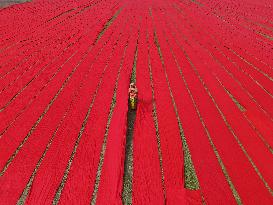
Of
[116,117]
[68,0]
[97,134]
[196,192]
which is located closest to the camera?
[196,192]

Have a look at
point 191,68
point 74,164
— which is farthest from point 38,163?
point 191,68

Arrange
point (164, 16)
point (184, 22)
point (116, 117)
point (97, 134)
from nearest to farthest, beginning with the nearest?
point (97, 134)
point (116, 117)
point (184, 22)
point (164, 16)

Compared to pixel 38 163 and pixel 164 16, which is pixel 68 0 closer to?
pixel 164 16

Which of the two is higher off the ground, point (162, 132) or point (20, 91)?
point (20, 91)

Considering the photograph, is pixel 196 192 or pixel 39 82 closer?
pixel 196 192

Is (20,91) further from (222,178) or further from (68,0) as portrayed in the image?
(68,0)

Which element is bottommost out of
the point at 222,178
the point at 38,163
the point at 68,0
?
the point at 222,178

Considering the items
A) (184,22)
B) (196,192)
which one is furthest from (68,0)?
(196,192)
